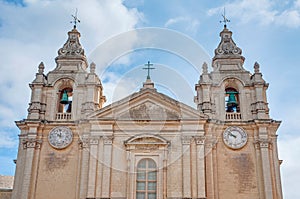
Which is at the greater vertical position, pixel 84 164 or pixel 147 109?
pixel 147 109

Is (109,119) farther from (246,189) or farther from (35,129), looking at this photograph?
(246,189)

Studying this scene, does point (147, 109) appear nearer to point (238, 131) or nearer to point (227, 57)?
point (238, 131)

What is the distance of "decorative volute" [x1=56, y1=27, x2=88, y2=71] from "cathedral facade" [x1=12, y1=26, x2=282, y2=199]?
127 centimetres

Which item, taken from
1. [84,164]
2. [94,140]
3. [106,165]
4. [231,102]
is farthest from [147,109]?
[231,102]

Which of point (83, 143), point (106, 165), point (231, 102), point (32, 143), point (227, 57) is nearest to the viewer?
point (106, 165)

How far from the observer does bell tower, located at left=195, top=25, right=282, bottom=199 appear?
2228cm

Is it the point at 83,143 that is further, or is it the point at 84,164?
the point at 83,143

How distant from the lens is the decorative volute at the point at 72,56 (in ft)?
86.8

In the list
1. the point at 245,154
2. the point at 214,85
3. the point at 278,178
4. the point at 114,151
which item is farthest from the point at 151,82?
the point at 278,178

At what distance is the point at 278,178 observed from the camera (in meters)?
22.3

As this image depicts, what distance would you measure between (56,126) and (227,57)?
36.5 feet

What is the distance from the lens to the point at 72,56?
87.7 ft

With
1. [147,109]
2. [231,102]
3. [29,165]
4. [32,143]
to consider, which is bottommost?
[29,165]

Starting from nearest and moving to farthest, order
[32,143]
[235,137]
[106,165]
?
[106,165] < [32,143] < [235,137]
